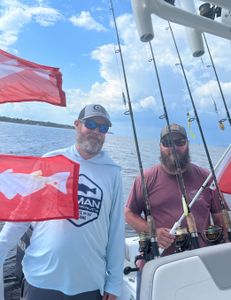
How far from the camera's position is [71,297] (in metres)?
1.81

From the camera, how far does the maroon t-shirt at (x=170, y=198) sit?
2.69 meters

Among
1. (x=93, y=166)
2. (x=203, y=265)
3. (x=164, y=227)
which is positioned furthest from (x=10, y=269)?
(x=203, y=265)

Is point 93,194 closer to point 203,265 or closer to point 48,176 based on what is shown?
point 48,176

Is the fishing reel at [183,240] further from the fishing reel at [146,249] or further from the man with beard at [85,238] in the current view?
the man with beard at [85,238]

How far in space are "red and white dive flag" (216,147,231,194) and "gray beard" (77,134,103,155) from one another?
1.56 m

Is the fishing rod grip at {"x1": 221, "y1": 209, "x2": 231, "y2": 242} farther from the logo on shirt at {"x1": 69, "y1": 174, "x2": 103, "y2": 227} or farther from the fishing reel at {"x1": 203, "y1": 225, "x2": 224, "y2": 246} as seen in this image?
the logo on shirt at {"x1": 69, "y1": 174, "x2": 103, "y2": 227}

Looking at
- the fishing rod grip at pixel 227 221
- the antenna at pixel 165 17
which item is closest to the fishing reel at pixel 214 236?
the fishing rod grip at pixel 227 221

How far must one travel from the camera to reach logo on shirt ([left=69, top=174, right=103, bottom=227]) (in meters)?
1.93

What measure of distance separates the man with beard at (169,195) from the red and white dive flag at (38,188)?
34.8 inches

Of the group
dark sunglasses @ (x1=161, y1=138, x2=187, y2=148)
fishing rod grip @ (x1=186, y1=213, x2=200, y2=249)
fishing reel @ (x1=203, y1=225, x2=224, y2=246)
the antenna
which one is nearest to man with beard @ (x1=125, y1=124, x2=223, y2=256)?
dark sunglasses @ (x1=161, y1=138, x2=187, y2=148)

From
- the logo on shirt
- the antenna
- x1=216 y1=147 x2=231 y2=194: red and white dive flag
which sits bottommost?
the logo on shirt

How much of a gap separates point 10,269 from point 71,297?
14.4ft

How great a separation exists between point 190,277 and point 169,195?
55.9 inches

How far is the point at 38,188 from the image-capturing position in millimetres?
2252
